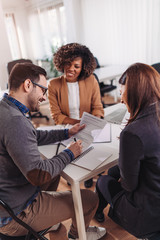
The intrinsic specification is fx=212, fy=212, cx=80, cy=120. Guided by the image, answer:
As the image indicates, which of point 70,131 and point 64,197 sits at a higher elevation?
point 70,131

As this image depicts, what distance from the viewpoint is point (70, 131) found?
1451mm

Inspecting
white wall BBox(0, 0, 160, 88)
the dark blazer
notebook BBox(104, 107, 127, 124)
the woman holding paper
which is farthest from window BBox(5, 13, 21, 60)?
Answer: the dark blazer

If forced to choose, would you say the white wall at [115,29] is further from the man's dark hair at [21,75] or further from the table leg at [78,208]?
A: the table leg at [78,208]

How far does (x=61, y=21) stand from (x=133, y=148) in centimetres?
548

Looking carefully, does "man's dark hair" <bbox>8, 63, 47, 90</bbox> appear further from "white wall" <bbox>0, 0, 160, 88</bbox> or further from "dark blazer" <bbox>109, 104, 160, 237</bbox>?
"white wall" <bbox>0, 0, 160, 88</bbox>

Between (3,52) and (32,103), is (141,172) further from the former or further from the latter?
(3,52)

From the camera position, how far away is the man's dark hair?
1.04m

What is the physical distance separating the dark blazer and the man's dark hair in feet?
1.73

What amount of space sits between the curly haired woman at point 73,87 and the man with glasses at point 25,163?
26.2 inches

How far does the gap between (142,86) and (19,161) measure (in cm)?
65

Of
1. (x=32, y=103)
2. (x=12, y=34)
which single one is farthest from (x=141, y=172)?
(x=12, y=34)

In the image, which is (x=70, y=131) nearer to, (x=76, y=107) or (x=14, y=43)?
(x=76, y=107)

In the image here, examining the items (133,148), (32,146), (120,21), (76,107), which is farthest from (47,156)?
(120,21)

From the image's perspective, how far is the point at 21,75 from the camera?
104cm
